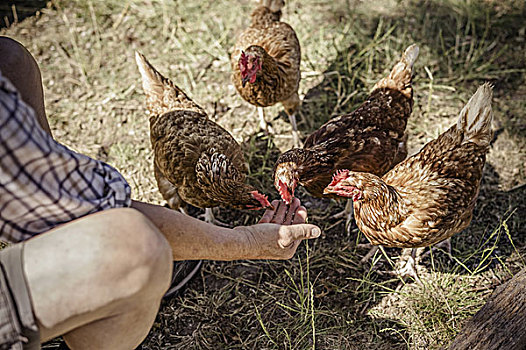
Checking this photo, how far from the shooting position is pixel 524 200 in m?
3.01

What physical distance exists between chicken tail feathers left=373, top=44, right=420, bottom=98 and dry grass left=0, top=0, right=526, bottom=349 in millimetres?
517

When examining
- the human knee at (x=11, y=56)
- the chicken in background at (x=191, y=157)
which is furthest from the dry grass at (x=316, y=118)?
the human knee at (x=11, y=56)

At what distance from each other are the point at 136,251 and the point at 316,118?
98.5 inches

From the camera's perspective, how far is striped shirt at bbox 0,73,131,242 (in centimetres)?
139

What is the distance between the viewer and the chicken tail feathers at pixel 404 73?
2.84 meters

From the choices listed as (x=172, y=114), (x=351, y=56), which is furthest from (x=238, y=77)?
(x=351, y=56)

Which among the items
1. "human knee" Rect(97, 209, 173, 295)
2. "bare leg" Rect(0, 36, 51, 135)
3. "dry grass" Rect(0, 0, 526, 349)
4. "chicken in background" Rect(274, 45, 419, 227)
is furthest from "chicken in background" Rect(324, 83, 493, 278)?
"bare leg" Rect(0, 36, 51, 135)

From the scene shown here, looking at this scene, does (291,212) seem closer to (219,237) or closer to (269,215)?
(269,215)

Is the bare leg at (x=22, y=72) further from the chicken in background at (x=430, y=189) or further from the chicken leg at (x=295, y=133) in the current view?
the chicken leg at (x=295, y=133)

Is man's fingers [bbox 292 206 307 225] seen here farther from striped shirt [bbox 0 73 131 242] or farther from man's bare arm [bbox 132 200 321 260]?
striped shirt [bbox 0 73 131 242]

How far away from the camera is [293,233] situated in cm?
218

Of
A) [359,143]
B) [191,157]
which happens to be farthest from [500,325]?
[191,157]

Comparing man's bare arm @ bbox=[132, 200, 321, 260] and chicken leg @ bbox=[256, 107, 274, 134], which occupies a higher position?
man's bare arm @ bbox=[132, 200, 321, 260]

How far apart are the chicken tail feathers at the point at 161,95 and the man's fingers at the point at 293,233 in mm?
1221
